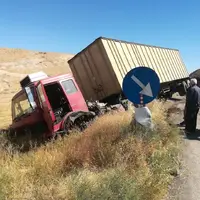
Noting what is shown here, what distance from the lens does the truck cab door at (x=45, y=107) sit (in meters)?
10.8

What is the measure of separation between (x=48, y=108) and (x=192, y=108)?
4.96 m

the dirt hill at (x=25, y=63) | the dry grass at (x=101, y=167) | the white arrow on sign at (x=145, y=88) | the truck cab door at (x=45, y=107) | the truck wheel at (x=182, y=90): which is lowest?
the truck wheel at (x=182, y=90)

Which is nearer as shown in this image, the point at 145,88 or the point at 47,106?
the point at 145,88

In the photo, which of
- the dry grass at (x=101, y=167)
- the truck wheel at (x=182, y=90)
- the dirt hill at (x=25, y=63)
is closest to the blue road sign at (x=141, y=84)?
the dry grass at (x=101, y=167)

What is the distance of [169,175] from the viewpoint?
6.76 m

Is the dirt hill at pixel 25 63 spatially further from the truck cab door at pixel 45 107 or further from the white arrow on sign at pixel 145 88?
the white arrow on sign at pixel 145 88

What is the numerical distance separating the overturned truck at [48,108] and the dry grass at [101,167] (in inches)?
69.7

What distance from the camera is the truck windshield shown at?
36.6 feet

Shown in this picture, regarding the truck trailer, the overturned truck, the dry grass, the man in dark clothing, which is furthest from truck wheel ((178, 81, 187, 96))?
the dry grass

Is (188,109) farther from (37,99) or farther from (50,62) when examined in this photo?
(50,62)

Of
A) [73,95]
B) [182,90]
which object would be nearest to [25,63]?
[182,90]

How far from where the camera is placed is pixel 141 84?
809 centimetres

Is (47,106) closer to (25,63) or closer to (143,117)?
(143,117)

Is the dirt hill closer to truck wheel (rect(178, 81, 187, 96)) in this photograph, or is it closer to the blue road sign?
truck wheel (rect(178, 81, 187, 96))
